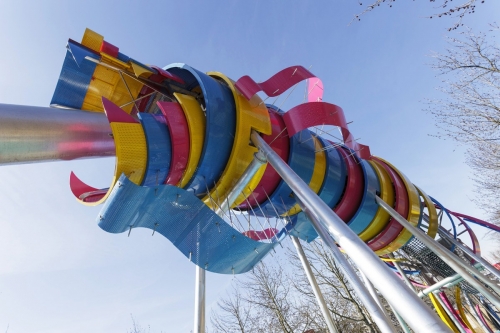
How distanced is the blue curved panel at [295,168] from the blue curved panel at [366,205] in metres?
1.52

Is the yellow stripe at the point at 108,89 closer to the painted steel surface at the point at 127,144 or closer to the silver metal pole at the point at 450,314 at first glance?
the painted steel surface at the point at 127,144

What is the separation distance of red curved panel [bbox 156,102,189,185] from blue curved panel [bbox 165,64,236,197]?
241mm

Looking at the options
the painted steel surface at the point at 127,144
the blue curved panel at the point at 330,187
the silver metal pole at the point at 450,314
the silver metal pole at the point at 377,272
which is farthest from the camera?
the silver metal pole at the point at 450,314

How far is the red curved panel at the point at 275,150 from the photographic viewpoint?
482 centimetres

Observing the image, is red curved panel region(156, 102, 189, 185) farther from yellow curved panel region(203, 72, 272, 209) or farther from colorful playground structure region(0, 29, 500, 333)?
yellow curved panel region(203, 72, 272, 209)

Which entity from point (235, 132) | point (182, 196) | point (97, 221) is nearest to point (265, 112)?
point (235, 132)

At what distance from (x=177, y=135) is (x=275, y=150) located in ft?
5.44

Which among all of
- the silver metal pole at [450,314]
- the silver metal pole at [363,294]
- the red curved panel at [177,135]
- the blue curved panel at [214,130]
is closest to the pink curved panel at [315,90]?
the blue curved panel at [214,130]

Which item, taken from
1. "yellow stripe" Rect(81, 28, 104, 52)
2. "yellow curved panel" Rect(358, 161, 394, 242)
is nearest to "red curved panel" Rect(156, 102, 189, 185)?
"yellow stripe" Rect(81, 28, 104, 52)

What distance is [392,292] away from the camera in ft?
7.49

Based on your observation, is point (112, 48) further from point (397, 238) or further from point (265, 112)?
point (397, 238)

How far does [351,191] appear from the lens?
5.96m

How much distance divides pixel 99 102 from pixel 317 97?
333 centimetres

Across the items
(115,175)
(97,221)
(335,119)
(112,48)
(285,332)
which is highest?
(335,119)
